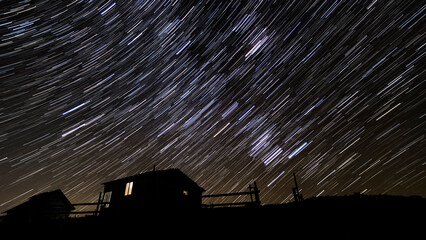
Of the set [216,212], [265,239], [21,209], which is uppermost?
[21,209]

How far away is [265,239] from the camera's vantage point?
9.20 m

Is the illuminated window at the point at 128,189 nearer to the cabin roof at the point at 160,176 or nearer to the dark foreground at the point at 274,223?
the cabin roof at the point at 160,176

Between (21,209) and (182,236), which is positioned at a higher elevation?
(21,209)

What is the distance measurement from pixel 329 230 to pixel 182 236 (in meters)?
6.62

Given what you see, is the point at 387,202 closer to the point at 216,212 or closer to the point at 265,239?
the point at 265,239

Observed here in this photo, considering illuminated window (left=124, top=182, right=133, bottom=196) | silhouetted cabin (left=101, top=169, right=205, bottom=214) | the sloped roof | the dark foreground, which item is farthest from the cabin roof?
the sloped roof

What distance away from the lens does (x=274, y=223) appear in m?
9.84

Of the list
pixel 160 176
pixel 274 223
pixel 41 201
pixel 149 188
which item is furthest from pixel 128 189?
pixel 274 223

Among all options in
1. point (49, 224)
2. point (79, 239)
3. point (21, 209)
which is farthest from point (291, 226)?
point (21, 209)

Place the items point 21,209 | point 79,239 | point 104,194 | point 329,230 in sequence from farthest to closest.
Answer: point 21,209, point 104,194, point 79,239, point 329,230

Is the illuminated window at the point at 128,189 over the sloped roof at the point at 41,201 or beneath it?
beneath

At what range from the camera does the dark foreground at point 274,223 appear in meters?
9.13

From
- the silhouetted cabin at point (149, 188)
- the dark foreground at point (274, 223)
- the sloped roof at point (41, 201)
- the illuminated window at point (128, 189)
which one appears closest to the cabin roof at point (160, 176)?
the silhouetted cabin at point (149, 188)

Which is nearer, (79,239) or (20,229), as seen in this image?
(79,239)
